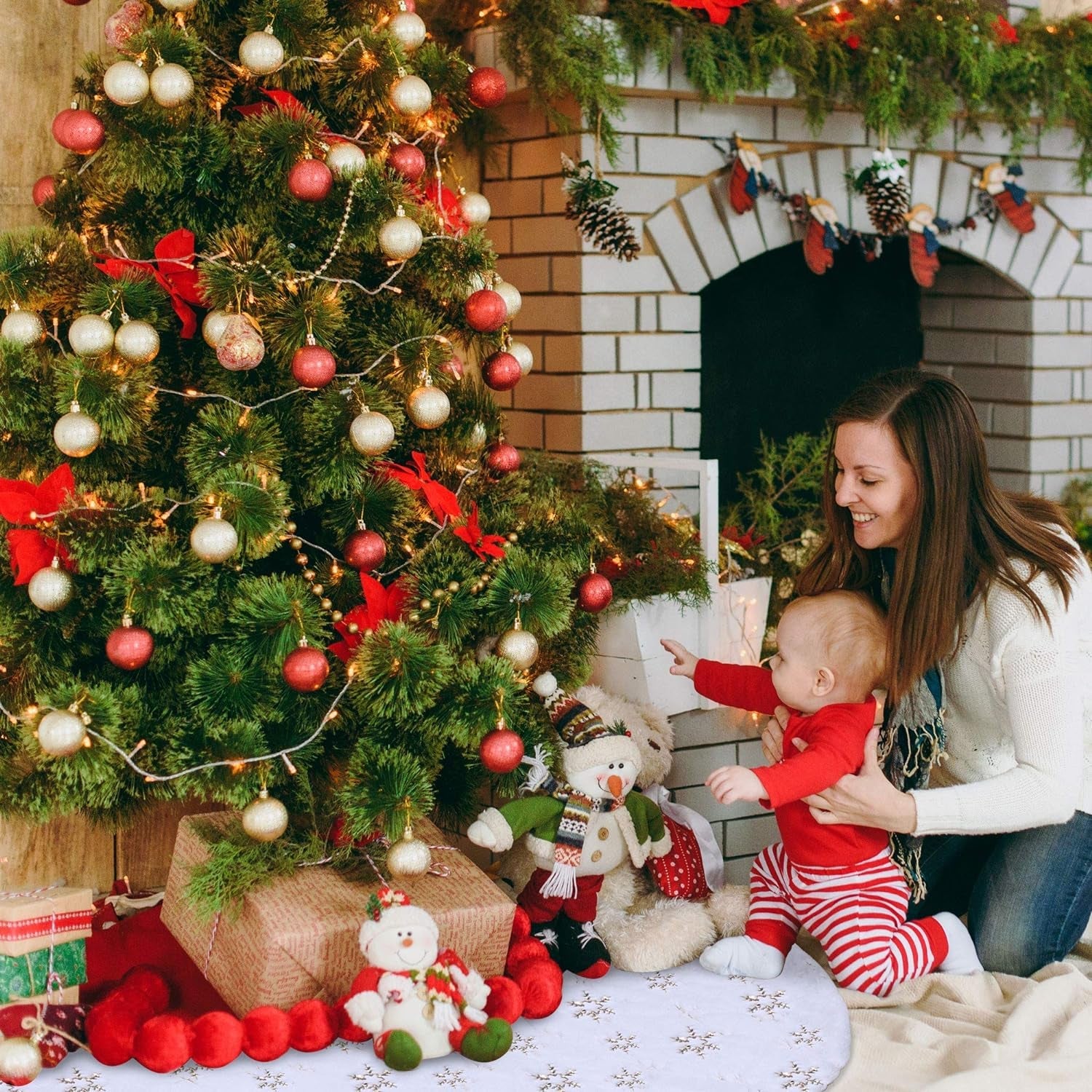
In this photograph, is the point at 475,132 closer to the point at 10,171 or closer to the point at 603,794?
the point at 10,171

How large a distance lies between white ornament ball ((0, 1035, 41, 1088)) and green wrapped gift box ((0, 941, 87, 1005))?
14 centimetres

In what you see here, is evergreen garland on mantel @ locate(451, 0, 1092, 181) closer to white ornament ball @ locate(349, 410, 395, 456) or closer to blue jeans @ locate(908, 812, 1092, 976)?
white ornament ball @ locate(349, 410, 395, 456)

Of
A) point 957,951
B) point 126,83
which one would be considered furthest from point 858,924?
point 126,83

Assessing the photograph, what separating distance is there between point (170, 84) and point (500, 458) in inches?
29.6

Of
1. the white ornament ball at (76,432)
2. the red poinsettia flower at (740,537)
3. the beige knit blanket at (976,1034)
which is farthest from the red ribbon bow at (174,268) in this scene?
the beige knit blanket at (976,1034)

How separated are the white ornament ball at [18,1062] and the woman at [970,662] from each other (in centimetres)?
115

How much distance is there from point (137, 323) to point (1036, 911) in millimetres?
1657

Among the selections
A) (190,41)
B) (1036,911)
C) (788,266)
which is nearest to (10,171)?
(190,41)

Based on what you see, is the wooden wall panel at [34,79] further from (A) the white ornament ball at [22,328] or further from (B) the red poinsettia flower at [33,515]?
(B) the red poinsettia flower at [33,515]

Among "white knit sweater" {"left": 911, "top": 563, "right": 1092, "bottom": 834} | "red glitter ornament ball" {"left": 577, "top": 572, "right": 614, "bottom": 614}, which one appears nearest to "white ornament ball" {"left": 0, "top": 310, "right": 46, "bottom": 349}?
"red glitter ornament ball" {"left": 577, "top": 572, "right": 614, "bottom": 614}

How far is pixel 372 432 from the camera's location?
6.61ft

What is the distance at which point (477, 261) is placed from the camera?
2.21m

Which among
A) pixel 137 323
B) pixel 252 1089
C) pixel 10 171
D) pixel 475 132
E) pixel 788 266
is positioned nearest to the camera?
pixel 252 1089

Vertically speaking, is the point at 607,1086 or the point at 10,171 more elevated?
the point at 10,171
